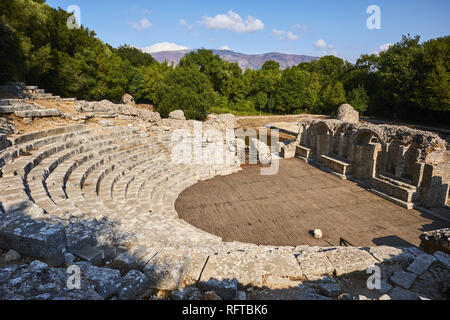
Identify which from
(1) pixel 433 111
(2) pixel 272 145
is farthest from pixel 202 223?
(1) pixel 433 111

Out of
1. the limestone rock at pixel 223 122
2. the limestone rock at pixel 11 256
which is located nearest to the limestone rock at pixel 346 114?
the limestone rock at pixel 223 122

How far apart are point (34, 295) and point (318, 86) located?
5164 cm

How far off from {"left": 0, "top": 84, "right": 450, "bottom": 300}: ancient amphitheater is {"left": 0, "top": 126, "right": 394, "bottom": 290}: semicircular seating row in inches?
1.5

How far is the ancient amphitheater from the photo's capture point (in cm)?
379

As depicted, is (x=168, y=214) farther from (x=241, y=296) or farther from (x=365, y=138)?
(x=365, y=138)

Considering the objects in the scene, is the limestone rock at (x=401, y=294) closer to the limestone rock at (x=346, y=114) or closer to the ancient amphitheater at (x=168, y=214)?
the ancient amphitheater at (x=168, y=214)

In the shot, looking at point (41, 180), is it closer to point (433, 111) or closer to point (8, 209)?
point (8, 209)

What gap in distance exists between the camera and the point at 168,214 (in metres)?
10.2

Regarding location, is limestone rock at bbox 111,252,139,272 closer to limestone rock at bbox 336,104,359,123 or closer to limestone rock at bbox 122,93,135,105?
limestone rock at bbox 336,104,359,123

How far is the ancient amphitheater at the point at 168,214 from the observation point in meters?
3.79

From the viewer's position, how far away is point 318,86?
4841 cm

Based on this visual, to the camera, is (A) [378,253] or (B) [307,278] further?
(A) [378,253]

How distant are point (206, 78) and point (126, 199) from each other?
28644 mm
